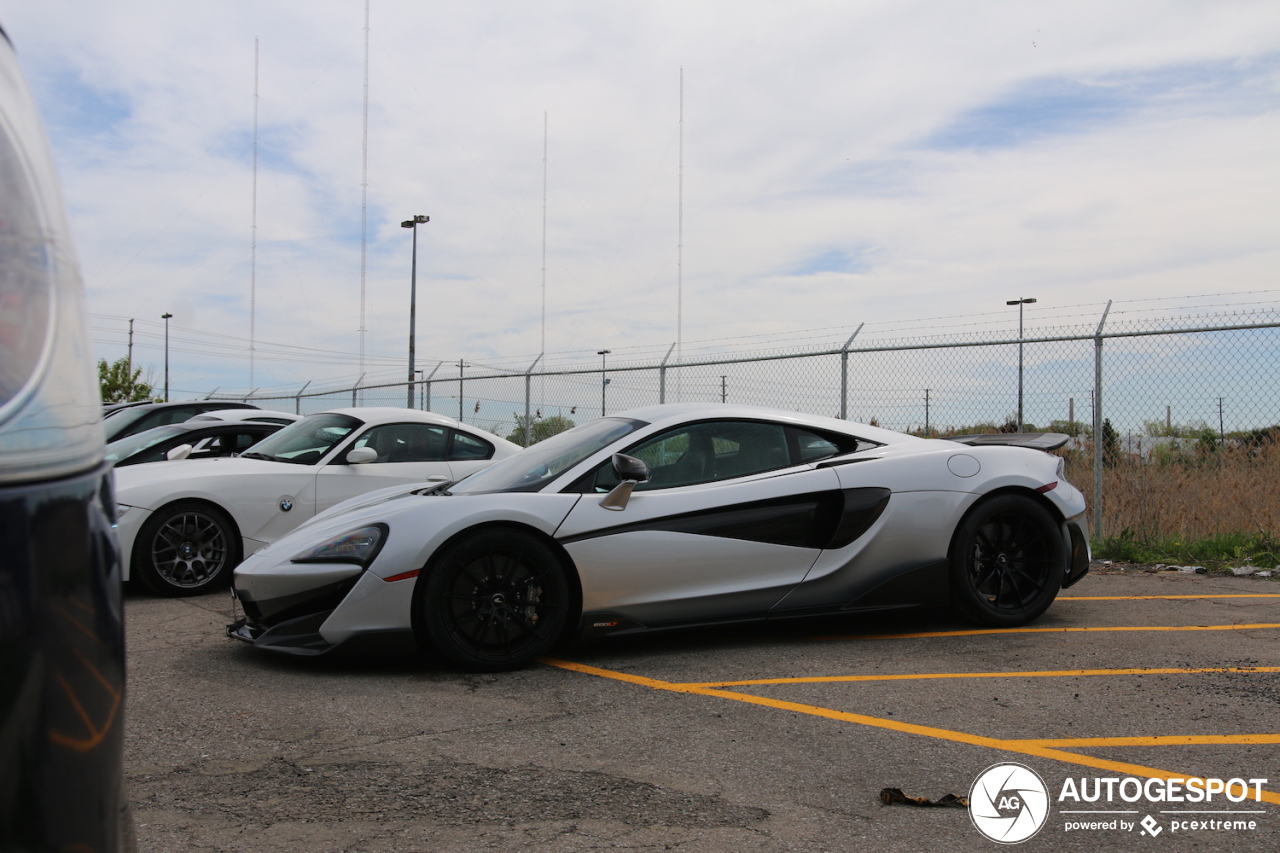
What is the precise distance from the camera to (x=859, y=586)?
536 centimetres

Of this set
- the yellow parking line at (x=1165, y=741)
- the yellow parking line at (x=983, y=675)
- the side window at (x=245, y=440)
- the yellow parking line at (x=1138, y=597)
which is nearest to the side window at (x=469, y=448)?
the side window at (x=245, y=440)

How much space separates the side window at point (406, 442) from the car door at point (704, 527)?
348 centimetres

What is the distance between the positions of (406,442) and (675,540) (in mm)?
3895

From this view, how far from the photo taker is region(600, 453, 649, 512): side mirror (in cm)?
471

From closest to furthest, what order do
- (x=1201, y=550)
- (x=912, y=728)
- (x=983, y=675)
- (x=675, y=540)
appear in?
(x=912, y=728), (x=983, y=675), (x=675, y=540), (x=1201, y=550)

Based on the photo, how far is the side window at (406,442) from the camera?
8156mm

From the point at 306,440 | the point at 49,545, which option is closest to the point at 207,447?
the point at 306,440

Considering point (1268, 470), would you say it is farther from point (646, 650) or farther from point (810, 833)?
point (810, 833)

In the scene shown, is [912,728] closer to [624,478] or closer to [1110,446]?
[624,478]

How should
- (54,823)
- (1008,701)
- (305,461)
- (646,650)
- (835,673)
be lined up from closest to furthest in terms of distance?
(54,823) → (1008,701) → (835,673) → (646,650) → (305,461)

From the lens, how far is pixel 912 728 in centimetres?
383

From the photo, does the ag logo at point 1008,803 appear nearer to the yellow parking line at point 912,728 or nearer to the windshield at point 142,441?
the yellow parking line at point 912,728

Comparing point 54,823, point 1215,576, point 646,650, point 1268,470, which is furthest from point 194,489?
point 1268,470

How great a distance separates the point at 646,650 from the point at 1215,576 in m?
5.20
